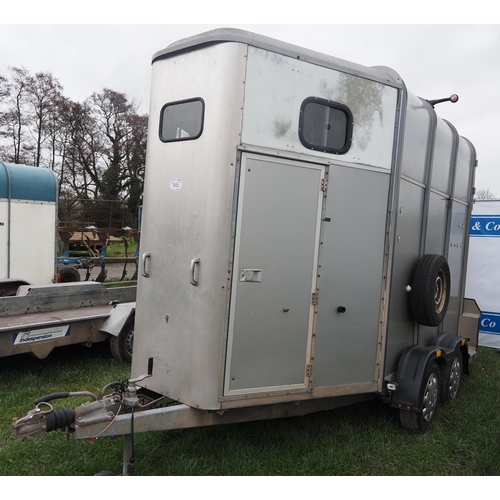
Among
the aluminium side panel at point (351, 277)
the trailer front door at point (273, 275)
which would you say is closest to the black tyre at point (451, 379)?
the aluminium side panel at point (351, 277)

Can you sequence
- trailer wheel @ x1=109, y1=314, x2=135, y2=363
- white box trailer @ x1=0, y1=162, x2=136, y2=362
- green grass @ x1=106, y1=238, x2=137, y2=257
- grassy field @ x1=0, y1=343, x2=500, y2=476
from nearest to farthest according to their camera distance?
1. grassy field @ x1=0, y1=343, x2=500, y2=476
2. white box trailer @ x1=0, y1=162, x2=136, y2=362
3. trailer wheel @ x1=109, y1=314, x2=135, y2=363
4. green grass @ x1=106, y1=238, x2=137, y2=257

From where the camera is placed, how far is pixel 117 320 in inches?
248

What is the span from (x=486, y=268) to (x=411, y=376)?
539 cm

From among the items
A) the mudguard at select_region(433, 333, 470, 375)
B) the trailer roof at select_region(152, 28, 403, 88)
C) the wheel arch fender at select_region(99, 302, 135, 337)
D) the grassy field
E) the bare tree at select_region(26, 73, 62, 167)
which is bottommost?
the grassy field

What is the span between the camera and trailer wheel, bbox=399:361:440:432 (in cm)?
459

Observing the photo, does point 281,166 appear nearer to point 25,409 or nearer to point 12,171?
point 25,409

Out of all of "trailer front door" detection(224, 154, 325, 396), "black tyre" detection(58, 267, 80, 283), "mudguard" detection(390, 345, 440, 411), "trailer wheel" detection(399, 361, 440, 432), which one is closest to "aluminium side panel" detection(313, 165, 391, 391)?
"trailer front door" detection(224, 154, 325, 396)

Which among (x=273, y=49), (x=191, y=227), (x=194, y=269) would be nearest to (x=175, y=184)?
(x=191, y=227)

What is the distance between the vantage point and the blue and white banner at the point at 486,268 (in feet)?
29.4

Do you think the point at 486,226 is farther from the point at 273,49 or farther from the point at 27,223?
the point at 27,223

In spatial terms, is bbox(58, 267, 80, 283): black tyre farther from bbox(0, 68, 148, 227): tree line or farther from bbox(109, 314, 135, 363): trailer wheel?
Result: bbox(0, 68, 148, 227): tree line

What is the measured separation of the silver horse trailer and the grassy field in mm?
333

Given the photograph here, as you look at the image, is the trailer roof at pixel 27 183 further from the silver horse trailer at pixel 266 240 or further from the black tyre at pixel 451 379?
the black tyre at pixel 451 379

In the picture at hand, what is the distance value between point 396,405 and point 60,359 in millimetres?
4366
